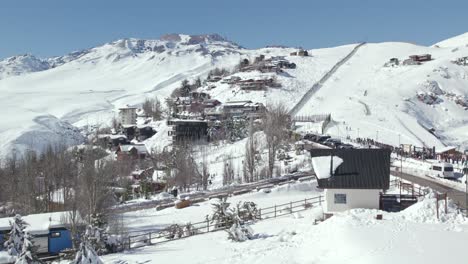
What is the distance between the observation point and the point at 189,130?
266ft

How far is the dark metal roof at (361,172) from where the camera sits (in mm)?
27531

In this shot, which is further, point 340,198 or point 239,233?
point 340,198

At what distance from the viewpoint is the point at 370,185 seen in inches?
1080

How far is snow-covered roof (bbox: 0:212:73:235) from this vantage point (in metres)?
25.7

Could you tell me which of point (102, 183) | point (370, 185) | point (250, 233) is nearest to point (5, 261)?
point (102, 183)

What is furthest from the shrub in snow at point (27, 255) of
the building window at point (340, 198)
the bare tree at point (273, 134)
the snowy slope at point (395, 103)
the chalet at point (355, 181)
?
the snowy slope at point (395, 103)

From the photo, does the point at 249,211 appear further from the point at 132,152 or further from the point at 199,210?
the point at 132,152

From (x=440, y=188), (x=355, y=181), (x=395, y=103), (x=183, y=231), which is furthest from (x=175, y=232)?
(x=395, y=103)

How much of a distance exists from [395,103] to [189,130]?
39893 mm

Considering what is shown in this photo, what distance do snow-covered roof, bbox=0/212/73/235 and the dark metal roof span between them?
1448cm

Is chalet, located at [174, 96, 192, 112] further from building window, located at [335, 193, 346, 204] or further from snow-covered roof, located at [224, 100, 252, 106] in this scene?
building window, located at [335, 193, 346, 204]

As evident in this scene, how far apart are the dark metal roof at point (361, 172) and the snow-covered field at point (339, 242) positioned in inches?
70.8

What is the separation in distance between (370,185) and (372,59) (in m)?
138

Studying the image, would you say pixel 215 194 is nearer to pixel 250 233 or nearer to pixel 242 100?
pixel 250 233
